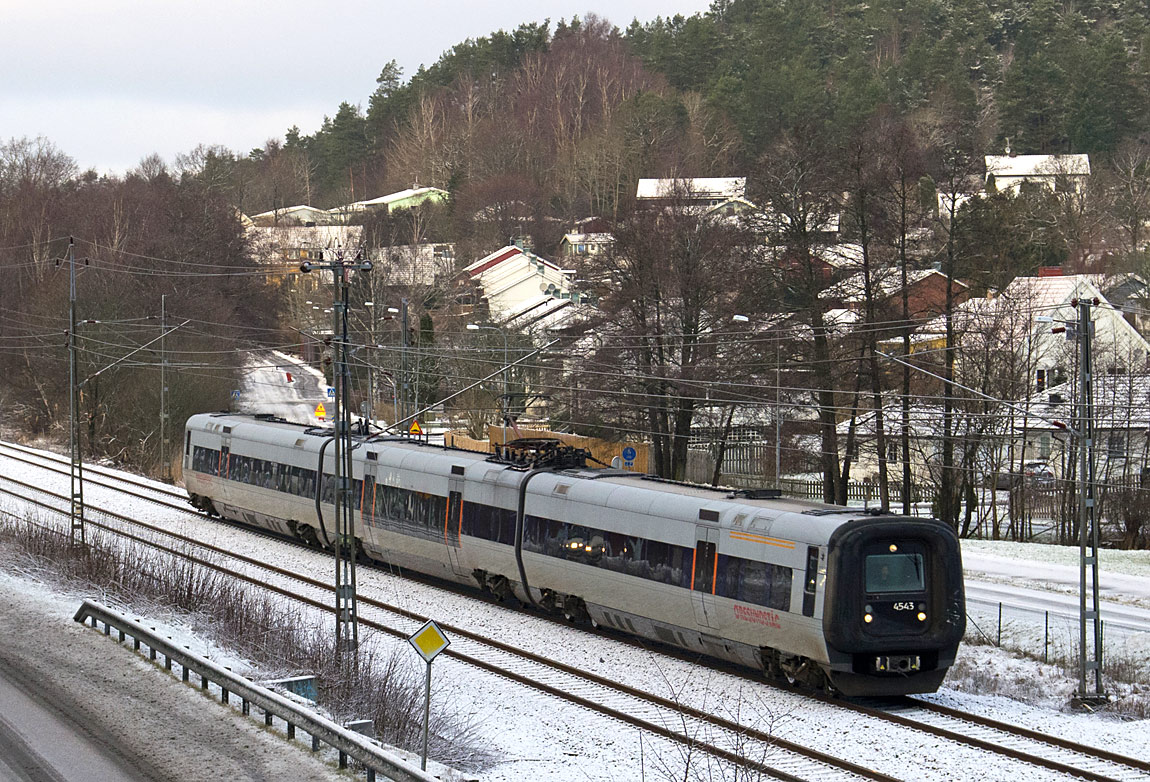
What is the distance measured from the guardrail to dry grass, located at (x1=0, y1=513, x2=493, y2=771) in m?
1.19

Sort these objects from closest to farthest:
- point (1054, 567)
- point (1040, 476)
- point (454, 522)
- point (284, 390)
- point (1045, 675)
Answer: point (1045, 675)
point (454, 522)
point (1054, 567)
point (1040, 476)
point (284, 390)

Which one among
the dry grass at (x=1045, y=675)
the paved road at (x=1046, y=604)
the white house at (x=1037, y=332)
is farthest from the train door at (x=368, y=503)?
the white house at (x=1037, y=332)

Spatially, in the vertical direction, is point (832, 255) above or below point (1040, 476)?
above

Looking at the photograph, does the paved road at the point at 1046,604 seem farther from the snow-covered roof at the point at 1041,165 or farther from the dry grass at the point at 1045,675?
the snow-covered roof at the point at 1041,165

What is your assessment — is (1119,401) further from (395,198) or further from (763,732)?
(395,198)

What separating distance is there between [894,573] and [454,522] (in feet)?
36.2

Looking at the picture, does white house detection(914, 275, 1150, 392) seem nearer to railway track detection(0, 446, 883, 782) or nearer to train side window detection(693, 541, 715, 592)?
train side window detection(693, 541, 715, 592)

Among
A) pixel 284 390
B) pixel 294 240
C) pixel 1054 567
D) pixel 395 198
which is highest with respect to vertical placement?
pixel 395 198

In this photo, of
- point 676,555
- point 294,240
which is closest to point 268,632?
point 676,555

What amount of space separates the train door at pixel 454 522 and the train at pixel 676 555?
39 mm

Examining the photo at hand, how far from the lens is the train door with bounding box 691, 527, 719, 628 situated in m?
20.7

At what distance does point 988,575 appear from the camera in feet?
124

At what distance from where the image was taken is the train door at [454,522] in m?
27.3

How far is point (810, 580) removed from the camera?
1892 centimetres
